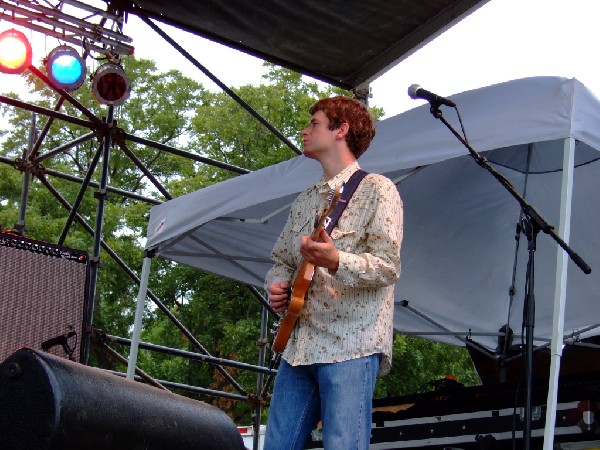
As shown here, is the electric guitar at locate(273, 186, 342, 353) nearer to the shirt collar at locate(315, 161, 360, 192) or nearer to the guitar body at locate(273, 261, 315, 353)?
the guitar body at locate(273, 261, 315, 353)

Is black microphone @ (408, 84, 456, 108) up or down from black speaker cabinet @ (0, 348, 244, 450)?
up

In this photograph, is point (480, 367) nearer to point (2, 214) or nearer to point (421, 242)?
point (421, 242)

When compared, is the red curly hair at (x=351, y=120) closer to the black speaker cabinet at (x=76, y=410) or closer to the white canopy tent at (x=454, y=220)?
A: the white canopy tent at (x=454, y=220)

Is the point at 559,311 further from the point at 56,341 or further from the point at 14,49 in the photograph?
the point at 14,49

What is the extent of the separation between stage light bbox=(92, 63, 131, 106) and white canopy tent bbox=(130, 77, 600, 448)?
138 cm

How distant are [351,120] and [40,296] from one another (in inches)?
118

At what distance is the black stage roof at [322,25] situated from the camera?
638 centimetres

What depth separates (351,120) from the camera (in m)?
3.17

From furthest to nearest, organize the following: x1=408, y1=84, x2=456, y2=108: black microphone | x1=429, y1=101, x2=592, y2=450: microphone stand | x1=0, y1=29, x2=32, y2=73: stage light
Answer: x1=0, y1=29, x2=32, y2=73: stage light < x1=408, y1=84, x2=456, y2=108: black microphone < x1=429, y1=101, x2=592, y2=450: microphone stand

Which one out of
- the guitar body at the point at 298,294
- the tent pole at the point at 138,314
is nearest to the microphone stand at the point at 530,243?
the guitar body at the point at 298,294

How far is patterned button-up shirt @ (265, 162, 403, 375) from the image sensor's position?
2.79 meters

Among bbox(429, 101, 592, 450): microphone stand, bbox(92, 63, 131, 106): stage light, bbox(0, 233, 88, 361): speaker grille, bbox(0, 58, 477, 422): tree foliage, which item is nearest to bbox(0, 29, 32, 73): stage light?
bbox(92, 63, 131, 106): stage light

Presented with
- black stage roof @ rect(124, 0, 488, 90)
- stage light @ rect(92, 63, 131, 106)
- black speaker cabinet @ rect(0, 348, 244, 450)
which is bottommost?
black speaker cabinet @ rect(0, 348, 244, 450)

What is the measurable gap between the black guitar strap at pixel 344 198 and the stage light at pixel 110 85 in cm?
372
